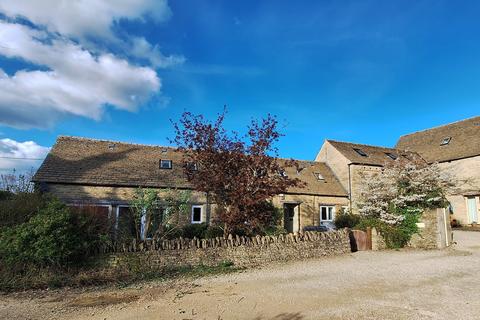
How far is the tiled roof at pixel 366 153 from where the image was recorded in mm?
27127

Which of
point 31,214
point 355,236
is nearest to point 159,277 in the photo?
point 31,214

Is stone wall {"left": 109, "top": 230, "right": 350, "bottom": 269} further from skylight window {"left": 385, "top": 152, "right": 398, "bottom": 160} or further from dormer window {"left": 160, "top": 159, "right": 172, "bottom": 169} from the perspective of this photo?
skylight window {"left": 385, "top": 152, "right": 398, "bottom": 160}

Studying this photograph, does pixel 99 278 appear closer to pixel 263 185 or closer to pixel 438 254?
pixel 263 185

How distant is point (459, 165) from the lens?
27.1 meters

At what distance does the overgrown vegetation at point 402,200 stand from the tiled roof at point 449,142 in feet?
40.5

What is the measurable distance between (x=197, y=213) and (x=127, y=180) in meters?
4.43

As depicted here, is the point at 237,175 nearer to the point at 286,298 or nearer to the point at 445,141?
the point at 286,298

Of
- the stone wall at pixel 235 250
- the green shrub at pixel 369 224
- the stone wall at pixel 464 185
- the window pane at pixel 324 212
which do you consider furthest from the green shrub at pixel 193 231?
the stone wall at pixel 464 185

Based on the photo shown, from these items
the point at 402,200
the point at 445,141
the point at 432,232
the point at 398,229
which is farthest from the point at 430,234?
the point at 445,141

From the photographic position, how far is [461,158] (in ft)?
88.3

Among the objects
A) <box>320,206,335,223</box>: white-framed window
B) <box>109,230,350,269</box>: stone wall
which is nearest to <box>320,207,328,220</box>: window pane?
<box>320,206,335,223</box>: white-framed window

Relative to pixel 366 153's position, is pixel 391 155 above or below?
above

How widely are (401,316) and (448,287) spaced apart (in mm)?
3070

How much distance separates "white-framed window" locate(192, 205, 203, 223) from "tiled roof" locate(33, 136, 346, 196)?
4.36 ft
